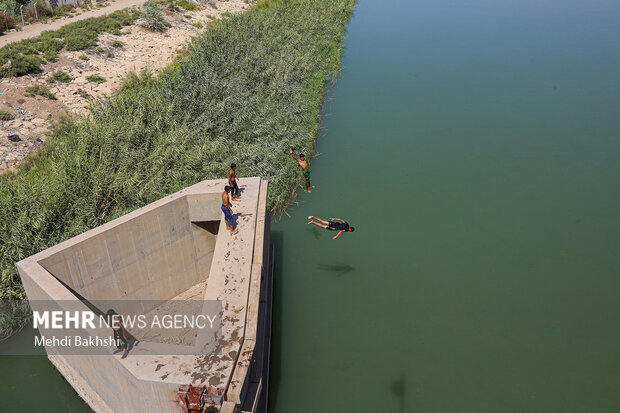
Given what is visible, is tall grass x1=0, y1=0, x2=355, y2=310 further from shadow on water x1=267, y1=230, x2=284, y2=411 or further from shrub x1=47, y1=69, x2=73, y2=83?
shrub x1=47, y1=69, x2=73, y2=83

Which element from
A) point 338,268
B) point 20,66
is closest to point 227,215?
point 338,268

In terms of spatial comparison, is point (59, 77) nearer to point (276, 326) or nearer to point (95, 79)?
point (95, 79)

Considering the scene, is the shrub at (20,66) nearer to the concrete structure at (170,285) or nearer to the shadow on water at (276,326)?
the concrete structure at (170,285)

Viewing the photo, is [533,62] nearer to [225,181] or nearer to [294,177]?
[294,177]

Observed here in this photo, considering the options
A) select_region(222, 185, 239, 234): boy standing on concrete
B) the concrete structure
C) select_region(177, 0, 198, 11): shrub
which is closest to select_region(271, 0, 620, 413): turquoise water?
the concrete structure

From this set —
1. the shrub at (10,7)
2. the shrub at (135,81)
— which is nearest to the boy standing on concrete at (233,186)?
the shrub at (135,81)
